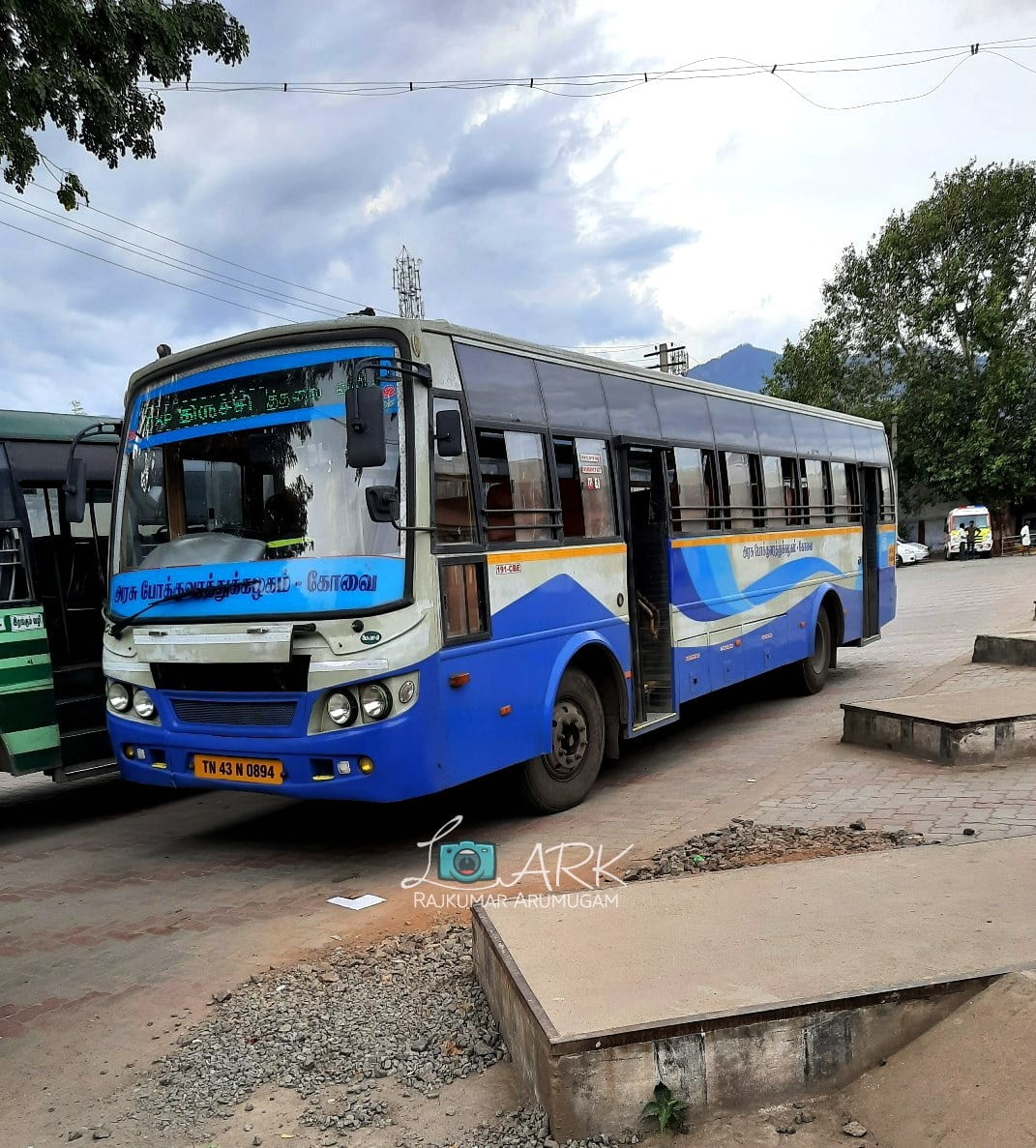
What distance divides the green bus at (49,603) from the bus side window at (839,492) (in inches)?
327

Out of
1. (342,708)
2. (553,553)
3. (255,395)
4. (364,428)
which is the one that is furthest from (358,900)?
(255,395)

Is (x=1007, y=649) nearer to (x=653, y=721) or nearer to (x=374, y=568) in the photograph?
(x=653, y=721)

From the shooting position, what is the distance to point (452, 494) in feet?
20.0

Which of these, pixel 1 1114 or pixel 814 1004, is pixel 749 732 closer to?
pixel 814 1004

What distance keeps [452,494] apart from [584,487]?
1688 millimetres

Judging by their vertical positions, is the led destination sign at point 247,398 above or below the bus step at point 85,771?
above

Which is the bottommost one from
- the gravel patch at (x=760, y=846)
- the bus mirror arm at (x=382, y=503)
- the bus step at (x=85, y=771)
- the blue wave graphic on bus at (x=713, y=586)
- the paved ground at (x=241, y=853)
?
the paved ground at (x=241, y=853)

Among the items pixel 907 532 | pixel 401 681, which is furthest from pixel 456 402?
pixel 907 532

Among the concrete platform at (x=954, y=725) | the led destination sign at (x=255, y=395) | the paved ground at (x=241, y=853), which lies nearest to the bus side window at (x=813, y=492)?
the paved ground at (x=241, y=853)

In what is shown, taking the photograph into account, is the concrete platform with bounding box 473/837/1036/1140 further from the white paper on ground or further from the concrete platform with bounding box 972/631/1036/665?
the concrete platform with bounding box 972/631/1036/665

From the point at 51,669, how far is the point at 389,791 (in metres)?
3.27

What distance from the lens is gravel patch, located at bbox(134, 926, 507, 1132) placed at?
348 cm

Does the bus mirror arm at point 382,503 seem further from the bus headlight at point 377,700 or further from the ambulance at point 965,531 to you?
the ambulance at point 965,531

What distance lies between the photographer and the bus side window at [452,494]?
594cm
